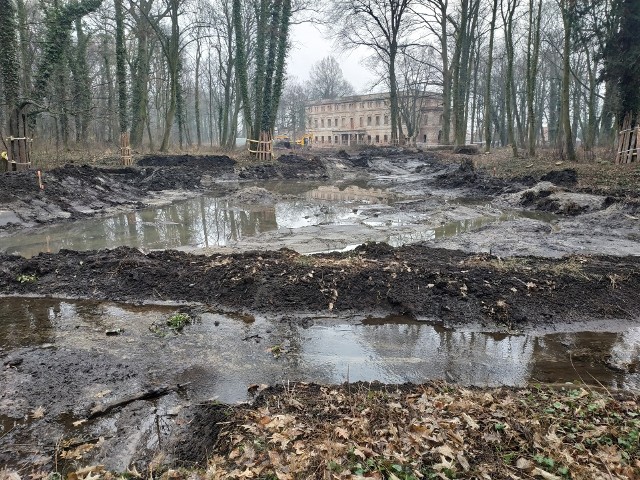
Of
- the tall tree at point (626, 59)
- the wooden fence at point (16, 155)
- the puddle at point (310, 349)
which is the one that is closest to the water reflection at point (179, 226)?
the puddle at point (310, 349)

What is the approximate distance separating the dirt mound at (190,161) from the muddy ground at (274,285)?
33.4 feet

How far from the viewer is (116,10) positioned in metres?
27.0

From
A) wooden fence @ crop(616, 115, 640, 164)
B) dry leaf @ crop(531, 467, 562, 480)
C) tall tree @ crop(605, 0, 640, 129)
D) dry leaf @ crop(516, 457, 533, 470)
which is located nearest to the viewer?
dry leaf @ crop(531, 467, 562, 480)

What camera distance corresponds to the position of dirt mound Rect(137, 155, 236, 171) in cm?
2531

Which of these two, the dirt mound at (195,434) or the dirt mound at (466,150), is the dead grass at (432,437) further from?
the dirt mound at (466,150)

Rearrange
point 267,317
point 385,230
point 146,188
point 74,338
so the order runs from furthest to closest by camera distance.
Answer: point 146,188 < point 385,230 < point 267,317 < point 74,338

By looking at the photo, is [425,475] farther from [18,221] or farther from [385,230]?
[18,221]

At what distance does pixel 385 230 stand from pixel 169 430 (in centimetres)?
947

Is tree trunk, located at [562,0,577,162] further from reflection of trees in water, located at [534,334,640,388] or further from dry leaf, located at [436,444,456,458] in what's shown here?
dry leaf, located at [436,444,456,458]

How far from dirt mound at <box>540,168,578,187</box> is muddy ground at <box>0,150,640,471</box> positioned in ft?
8.14

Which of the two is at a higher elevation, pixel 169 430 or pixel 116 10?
pixel 116 10

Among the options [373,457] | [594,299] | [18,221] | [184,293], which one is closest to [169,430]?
[373,457]

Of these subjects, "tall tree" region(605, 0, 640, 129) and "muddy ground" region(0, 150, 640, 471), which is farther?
"tall tree" region(605, 0, 640, 129)

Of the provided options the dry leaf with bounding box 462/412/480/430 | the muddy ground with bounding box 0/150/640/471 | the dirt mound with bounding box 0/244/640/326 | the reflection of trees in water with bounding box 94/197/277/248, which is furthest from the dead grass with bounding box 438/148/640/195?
the dry leaf with bounding box 462/412/480/430
